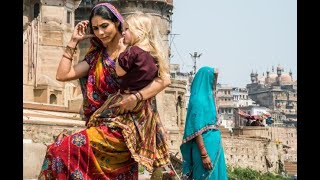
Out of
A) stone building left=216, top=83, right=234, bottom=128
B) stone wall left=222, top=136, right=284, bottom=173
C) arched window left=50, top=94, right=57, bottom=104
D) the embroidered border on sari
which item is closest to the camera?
the embroidered border on sari

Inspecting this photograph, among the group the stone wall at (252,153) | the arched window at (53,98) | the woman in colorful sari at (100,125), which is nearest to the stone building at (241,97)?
the stone wall at (252,153)

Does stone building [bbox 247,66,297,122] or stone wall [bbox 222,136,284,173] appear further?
stone building [bbox 247,66,297,122]

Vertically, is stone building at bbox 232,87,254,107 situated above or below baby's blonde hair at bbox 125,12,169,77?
below

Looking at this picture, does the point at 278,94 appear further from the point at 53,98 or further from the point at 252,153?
the point at 53,98

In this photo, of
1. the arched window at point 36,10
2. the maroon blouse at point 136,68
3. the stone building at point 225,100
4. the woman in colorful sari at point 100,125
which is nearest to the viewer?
the woman in colorful sari at point 100,125

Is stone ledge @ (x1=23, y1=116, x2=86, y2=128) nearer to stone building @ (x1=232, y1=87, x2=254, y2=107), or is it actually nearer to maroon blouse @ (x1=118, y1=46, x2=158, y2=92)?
maroon blouse @ (x1=118, y1=46, x2=158, y2=92)

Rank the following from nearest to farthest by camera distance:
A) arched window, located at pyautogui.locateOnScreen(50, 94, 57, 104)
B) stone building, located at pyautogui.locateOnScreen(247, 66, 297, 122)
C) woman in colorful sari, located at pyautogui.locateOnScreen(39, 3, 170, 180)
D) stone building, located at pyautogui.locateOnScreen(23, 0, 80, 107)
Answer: woman in colorful sari, located at pyautogui.locateOnScreen(39, 3, 170, 180)
stone building, located at pyautogui.locateOnScreen(23, 0, 80, 107)
arched window, located at pyautogui.locateOnScreen(50, 94, 57, 104)
stone building, located at pyautogui.locateOnScreen(247, 66, 297, 122)

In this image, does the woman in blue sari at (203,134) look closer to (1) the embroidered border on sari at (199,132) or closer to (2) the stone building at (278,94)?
(1) the embroidered border on sari at (199,132)

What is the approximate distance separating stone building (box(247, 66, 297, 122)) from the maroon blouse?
113 m

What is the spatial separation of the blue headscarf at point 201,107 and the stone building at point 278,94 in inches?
4368

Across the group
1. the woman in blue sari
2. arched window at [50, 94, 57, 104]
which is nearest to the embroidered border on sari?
the woman in blue sari

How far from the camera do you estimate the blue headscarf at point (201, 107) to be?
6746 mm

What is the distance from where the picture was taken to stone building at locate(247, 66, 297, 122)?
122438mm
